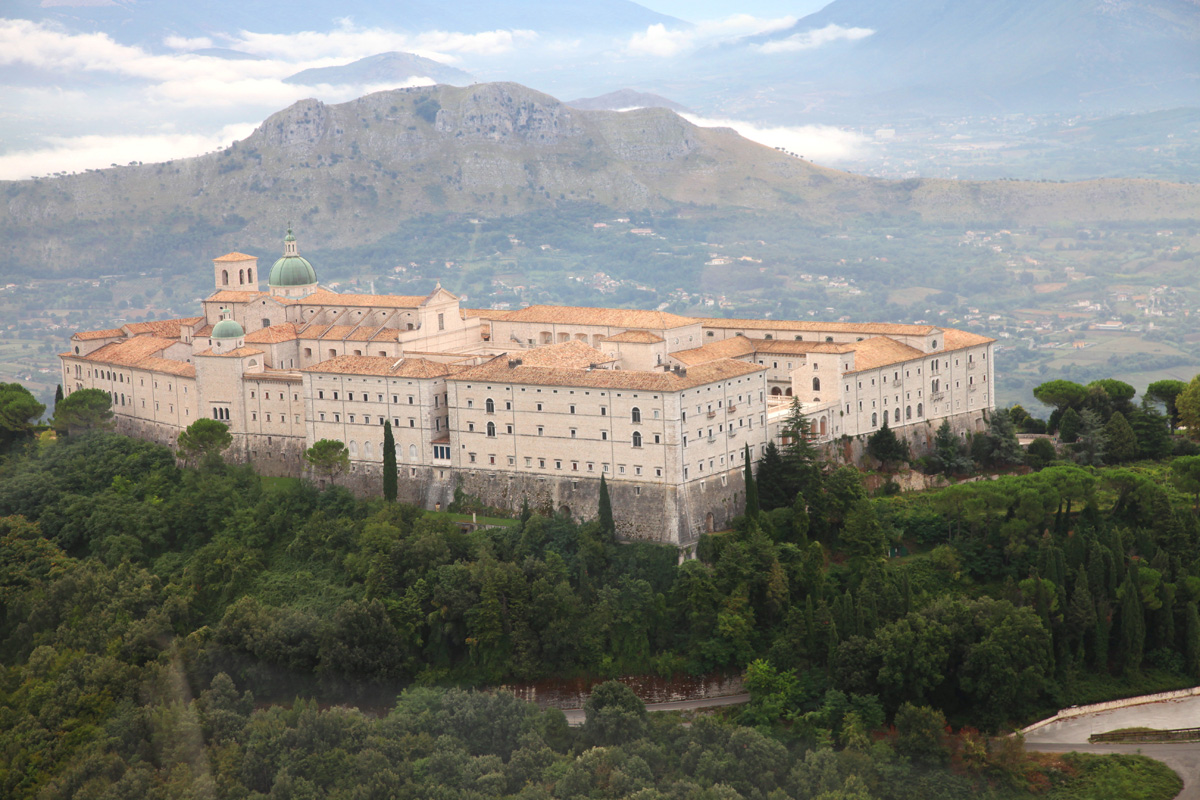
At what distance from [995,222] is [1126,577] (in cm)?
14265

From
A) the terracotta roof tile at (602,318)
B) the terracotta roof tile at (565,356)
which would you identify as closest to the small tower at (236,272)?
the terracotta roof tile at (602,318)

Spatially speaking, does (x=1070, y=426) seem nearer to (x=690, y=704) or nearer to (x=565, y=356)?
(x=565, y=356)

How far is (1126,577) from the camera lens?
178 feet

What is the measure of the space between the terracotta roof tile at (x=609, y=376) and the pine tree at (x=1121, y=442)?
19.6 meters

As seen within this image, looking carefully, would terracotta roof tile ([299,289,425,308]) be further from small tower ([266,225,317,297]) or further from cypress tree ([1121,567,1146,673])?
cypress tree ([1121,567,1146,673])

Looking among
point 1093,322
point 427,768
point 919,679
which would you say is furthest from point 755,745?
point 1093,322

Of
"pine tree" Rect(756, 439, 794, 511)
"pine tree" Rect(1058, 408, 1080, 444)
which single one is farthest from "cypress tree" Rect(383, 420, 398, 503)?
"pine tree" Rect(1058, 408, 1080, 444)

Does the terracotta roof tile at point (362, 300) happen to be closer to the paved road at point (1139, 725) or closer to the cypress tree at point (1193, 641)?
the paved road at point (1139, 725)

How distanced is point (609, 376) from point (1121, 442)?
26.7 m

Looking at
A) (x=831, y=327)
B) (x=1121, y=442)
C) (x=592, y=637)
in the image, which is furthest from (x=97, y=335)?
(x=1121, y=442)

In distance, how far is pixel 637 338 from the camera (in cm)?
6625

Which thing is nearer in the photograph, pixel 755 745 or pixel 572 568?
pixel 755 745

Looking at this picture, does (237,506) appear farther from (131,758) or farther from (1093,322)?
(1093,322)

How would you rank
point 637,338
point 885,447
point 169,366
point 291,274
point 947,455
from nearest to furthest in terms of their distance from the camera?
1. point 885,447
2. point 637,338
3. point 947,455
4. point 169,366
5. point 291,274
